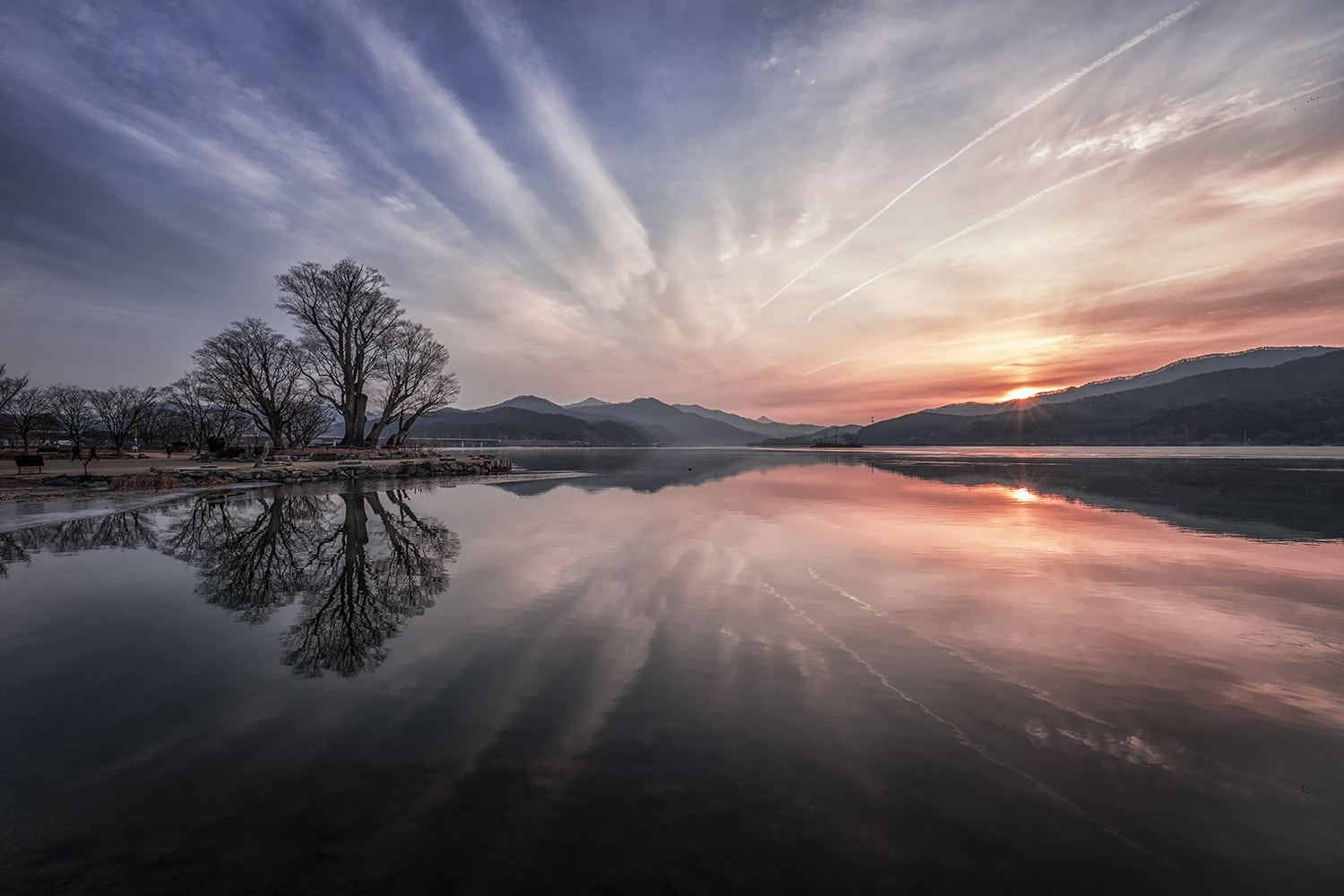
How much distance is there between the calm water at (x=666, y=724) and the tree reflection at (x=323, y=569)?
0.12 m

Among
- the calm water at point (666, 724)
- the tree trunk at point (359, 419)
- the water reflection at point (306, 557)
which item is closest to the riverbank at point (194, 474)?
the tree trunk at point (359, 419)

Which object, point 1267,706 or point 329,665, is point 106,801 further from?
point 1267,706

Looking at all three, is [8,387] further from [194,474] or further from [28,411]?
[194,474]

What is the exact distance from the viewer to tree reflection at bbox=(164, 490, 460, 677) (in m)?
8.75

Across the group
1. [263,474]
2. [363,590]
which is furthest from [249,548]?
[263,474]

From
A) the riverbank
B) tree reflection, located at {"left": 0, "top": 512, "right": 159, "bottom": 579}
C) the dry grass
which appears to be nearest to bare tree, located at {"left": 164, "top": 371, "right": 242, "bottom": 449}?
the riverbank

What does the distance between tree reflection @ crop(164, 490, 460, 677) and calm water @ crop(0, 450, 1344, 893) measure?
0.12 m

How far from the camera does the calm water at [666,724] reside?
405cm

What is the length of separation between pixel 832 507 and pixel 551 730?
2288 centimetres

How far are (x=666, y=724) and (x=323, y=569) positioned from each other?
11118mm

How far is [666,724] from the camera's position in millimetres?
6137

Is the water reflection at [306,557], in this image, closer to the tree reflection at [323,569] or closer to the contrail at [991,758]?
the tree reflection at [323,569]

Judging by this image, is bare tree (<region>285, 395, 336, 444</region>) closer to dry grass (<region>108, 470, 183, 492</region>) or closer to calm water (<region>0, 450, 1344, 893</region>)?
dry grass (<region>108, 470, 183, 492</region>)

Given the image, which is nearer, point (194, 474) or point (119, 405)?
point (194, 474)
